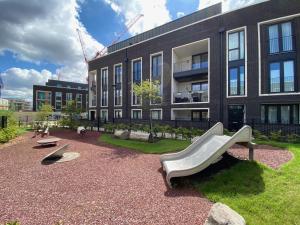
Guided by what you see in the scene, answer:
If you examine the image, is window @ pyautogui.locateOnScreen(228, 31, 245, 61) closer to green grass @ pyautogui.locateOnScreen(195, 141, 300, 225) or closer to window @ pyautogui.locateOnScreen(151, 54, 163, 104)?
window @ pyautogui.locateOnScreen(151, 54, 163, 104)

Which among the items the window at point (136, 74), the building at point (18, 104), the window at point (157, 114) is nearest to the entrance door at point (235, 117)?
the window at point (157, 114)

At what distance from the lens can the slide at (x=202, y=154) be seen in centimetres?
545

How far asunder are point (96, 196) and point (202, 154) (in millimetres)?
3500

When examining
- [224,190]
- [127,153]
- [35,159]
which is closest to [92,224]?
[224,190]

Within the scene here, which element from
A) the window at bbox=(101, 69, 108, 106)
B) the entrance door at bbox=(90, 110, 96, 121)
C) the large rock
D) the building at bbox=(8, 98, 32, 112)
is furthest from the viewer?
the building at bbox=(8, 98, 32, 112)

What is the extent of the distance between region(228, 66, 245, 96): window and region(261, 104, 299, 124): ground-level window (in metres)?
2.48

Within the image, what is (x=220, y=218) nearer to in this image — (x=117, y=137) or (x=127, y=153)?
(x=127, y=153)

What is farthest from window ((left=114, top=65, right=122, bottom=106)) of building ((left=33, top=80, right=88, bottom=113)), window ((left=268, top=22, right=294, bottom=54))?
building ((left=33, top=80, right=88, bottom=113))

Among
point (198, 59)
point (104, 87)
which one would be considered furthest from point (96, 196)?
point (104, 87)

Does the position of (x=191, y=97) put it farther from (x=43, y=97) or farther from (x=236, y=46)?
(x=43, y=97)

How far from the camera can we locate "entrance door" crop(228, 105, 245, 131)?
1812cm

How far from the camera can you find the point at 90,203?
468cm

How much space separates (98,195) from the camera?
5117 millimetres

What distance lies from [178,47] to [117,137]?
13637mm
